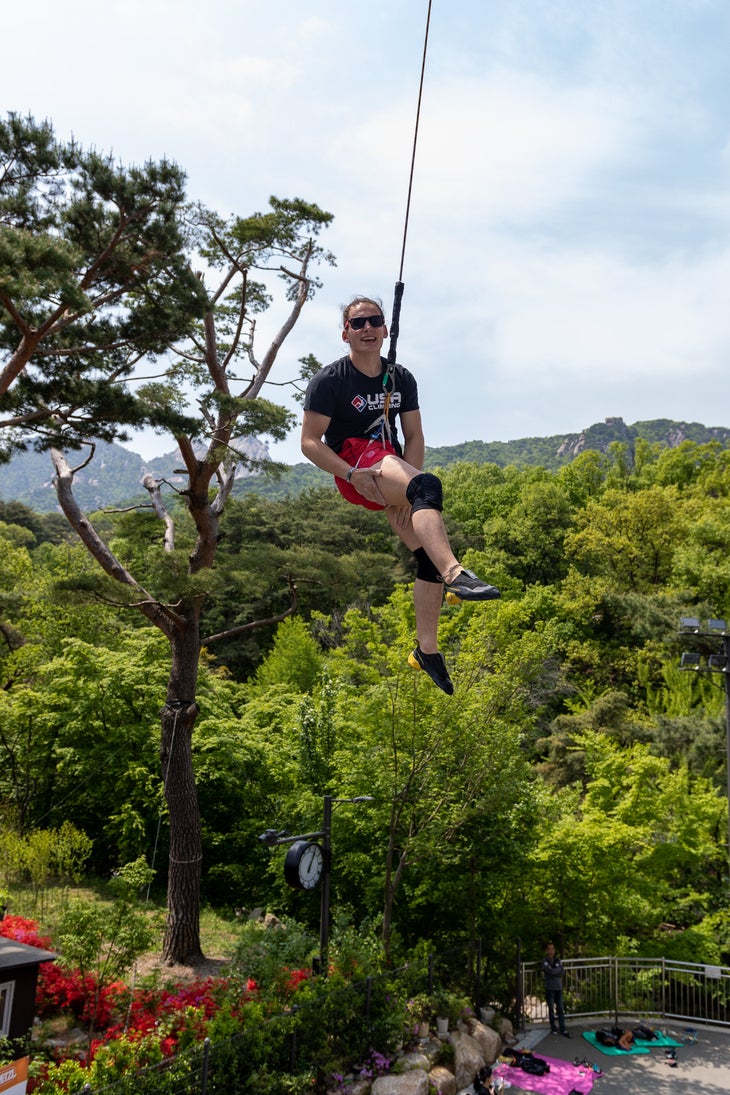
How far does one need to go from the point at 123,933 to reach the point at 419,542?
766cm

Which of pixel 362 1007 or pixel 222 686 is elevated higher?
pixel 222 686

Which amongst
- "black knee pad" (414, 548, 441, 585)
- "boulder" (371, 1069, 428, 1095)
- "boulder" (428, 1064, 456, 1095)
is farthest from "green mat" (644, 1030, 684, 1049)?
"black knee pad" (414, 548, 441, 585)

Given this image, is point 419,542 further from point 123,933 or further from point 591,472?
point 591,472

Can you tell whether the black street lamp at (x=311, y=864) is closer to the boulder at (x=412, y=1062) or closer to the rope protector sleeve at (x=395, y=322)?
the boulder at (x=412, y=1062)

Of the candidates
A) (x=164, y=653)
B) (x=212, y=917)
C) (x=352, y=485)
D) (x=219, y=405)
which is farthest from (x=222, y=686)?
(x=352, y=485)

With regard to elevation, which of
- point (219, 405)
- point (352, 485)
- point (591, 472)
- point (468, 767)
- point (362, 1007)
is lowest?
point (362, 1007)

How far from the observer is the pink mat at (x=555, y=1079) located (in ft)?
31.7

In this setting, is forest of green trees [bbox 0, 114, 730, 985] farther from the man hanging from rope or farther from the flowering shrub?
the man hanging from rope

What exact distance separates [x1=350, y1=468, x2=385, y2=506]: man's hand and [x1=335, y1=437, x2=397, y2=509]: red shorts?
49 millimetres

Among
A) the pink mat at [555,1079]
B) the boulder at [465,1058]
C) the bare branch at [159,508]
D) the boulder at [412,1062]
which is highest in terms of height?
the bare branch at [159,508]

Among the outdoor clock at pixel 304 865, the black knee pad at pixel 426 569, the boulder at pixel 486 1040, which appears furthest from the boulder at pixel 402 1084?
the black knee pad at pixel 426 569

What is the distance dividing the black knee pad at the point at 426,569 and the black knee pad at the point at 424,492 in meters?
0.37

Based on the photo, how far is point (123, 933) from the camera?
8766 millimetres

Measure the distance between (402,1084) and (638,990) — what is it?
5500mm
